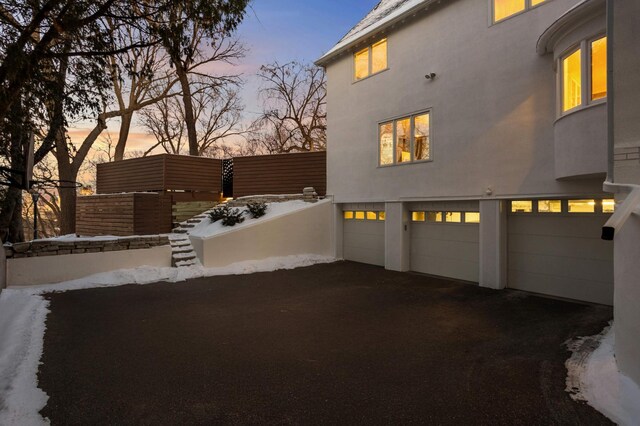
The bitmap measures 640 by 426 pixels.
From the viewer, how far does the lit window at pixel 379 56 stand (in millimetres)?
11172

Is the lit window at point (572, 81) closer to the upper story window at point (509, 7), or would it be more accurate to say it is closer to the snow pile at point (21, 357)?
the upper story window at point (509, 7)

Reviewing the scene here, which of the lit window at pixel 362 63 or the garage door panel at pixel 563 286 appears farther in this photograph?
the lit window at pixel 362 63

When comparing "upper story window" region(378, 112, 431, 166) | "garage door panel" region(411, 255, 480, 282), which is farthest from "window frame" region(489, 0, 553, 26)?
"garage door panel" region(411, 255, 480, 282)

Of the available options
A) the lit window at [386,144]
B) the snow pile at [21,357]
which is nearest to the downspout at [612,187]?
the snow pile at [21,357]

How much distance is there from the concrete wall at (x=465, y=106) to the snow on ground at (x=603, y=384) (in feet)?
11.5

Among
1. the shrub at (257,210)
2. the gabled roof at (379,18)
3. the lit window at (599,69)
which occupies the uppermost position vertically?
the gabled roof at (379,18)

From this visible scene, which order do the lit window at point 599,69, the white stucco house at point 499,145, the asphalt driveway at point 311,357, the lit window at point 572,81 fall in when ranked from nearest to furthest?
the asphalt driveway at point 311,357 < the white stucco house at point 499,145 < the lit window at point 599,69 < the lit window at point 572,81

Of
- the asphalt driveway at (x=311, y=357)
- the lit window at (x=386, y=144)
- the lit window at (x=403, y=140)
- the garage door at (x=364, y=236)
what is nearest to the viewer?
the asphalt driveway at (x=311, y=357)

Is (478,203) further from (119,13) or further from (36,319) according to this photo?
(36,319)

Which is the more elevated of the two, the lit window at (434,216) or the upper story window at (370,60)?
the upper story window at (370,60)

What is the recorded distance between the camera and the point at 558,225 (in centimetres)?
737

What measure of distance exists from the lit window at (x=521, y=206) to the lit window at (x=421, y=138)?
2553mm

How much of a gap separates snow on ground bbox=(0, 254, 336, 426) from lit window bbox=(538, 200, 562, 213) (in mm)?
6514

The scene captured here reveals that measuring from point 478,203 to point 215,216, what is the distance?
26.3 ft
